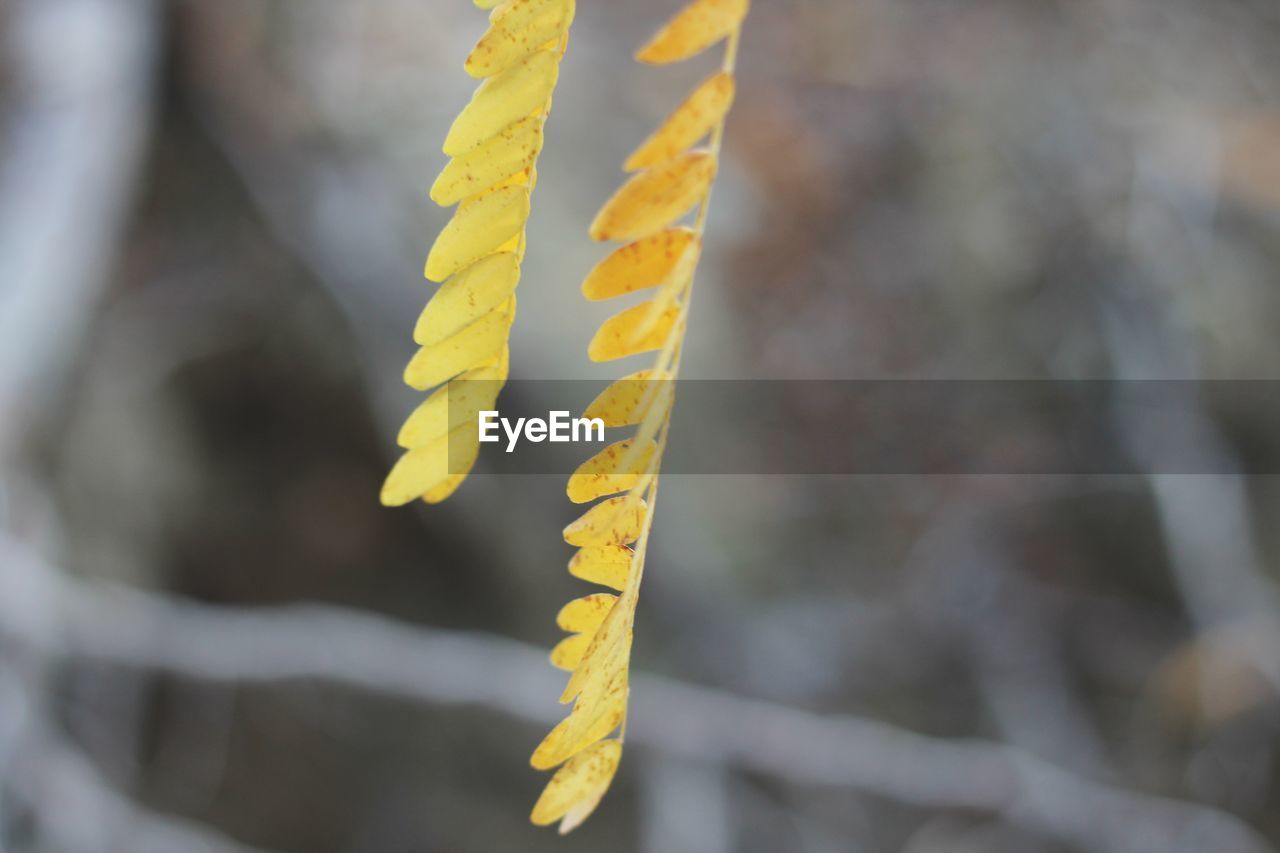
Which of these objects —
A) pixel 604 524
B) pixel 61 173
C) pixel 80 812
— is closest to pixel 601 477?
pixel 604 524

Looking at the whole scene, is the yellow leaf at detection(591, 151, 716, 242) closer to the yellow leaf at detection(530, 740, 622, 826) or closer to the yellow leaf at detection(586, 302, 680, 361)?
the yellow leaf at detection(586, 302, 680, 361)

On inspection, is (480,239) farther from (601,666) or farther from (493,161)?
(601,666)

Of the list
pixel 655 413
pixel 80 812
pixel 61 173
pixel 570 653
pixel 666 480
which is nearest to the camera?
pixel 655 413

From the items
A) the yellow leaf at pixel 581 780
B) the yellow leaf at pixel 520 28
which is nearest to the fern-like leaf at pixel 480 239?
the yellow leaf at pixel 520 28

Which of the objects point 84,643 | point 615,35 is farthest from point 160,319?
point 615,35

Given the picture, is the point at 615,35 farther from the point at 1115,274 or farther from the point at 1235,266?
the point at 1235,266

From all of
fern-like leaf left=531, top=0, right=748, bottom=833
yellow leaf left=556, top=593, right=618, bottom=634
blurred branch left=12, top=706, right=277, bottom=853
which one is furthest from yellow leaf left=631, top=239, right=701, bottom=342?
blurred branch left=12, top=706, right=277, bottom=853

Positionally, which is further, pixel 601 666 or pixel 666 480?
pixel 666 480
